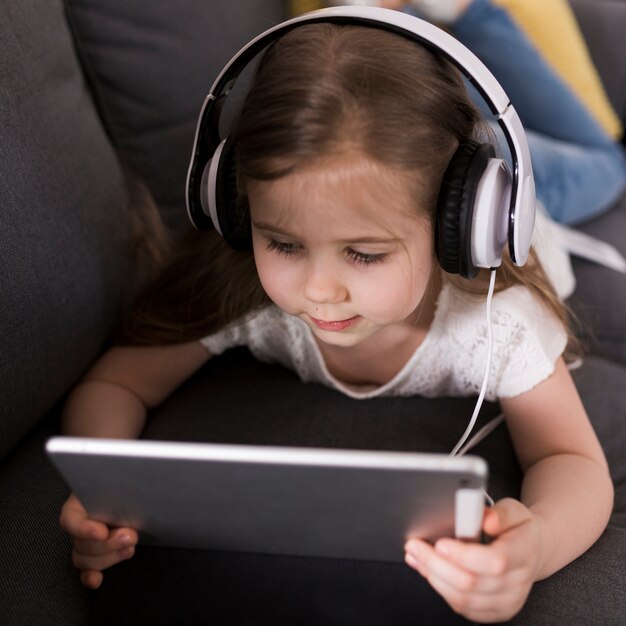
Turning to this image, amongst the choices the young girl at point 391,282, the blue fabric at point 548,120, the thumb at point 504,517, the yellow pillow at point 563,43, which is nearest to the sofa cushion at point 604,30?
the yellow pillow at point 563,43

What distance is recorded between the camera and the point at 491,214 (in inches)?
28.6

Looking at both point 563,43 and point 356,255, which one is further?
point 563,43

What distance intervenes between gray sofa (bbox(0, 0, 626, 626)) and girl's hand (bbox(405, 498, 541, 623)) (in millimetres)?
62

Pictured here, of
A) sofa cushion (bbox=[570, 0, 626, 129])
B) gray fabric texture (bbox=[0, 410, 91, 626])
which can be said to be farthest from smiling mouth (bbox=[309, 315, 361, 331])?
sofa cushion (bbox=[570, 0, 626, 129])

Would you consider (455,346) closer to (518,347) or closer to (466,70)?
(518,347)

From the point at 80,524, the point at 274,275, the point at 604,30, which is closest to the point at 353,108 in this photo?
the point at 274,275

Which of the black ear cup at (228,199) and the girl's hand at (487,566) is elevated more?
the black ear cup at (228,199)

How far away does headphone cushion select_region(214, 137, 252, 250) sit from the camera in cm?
80

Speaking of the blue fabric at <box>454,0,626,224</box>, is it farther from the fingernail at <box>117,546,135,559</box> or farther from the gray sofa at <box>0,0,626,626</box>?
the fingernail at <box>117,546,135,559</box>

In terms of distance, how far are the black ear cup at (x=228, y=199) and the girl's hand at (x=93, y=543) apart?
31cm

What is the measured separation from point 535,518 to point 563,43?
1.11 metres

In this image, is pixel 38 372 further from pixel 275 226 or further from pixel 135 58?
pixel 135 58

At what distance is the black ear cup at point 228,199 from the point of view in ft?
2.62

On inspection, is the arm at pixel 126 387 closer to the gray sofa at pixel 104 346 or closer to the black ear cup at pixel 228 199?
the gray sofa at pixel 104 346
